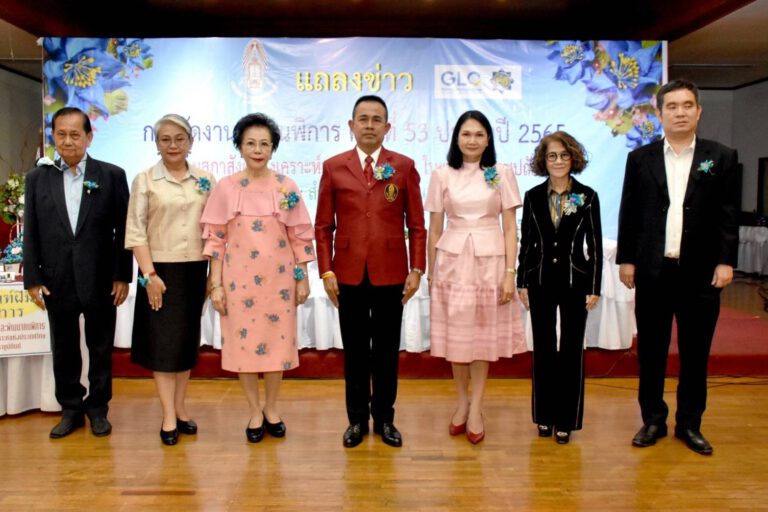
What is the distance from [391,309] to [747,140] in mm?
11189

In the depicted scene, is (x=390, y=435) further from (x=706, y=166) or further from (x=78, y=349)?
(x=706, y=166)

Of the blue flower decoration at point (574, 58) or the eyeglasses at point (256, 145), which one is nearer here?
the eyeglasses at point (256, 145)

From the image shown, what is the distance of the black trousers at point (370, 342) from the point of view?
3.01 meters

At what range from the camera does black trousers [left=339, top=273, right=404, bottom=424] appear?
301 centimetres

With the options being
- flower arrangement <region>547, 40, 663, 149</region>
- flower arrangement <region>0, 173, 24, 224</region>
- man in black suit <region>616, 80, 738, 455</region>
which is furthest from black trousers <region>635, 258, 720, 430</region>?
flower arrangement <region>0, 173, 24, 224</region>

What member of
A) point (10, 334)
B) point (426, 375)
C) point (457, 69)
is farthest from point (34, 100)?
point (426, 375)

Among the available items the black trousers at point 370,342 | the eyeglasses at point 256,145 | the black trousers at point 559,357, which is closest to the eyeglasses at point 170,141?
the eyeglasses at point 256,145

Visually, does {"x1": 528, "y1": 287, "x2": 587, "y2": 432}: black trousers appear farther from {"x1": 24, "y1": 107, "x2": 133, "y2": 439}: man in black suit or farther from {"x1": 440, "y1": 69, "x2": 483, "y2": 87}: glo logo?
{"x1": 440, "y1": 69, "x2": 483, "y2": 87}: glo logo

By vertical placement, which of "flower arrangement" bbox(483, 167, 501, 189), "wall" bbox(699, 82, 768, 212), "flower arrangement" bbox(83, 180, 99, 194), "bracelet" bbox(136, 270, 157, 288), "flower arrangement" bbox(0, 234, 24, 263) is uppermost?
"wall" bbox(699, 82, 768, 212)

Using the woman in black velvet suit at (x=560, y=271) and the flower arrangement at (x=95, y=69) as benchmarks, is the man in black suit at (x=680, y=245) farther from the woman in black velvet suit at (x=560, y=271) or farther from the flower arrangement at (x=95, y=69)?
the flower arrangement at (x=95, y=69)

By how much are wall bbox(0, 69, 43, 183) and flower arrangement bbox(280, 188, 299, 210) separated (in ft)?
26.9

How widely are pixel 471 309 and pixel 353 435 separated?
2.63ft

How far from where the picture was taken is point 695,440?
3.04 m

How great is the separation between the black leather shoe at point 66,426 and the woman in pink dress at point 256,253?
36.7 inches
